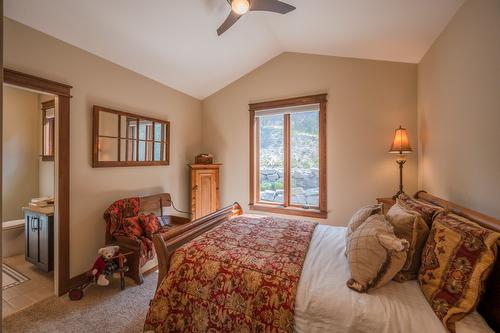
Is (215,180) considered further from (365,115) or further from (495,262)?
(495,262)

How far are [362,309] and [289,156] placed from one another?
2704mm

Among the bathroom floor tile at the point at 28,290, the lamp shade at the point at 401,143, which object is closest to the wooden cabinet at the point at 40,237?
the bathroom floor tile at the point at 28,290

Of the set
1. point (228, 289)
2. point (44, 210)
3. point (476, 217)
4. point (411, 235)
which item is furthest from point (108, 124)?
point (476, 217)

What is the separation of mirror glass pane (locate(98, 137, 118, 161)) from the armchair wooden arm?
58.7 inches

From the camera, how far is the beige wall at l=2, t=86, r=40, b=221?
10.6 feet

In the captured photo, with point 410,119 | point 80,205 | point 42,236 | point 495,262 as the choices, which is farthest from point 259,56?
point 42,236

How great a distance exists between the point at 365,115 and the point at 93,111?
3471 mm

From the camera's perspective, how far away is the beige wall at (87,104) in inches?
81.2

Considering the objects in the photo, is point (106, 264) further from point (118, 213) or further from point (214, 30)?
point (214, 30)

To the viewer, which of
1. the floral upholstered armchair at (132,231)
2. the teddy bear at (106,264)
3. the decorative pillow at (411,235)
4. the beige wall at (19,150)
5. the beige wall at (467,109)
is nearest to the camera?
the decorative pillow at (411,235)

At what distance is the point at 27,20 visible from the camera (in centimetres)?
198

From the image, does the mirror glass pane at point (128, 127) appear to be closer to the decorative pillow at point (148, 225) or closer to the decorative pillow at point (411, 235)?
the decorative pillow at point (148, 225)

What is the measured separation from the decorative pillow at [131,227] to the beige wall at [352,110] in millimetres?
1798

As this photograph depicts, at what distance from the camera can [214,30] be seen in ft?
9.02
